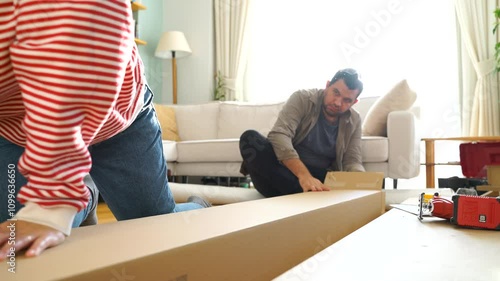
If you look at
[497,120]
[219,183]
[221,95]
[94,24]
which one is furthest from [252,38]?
[94,24]

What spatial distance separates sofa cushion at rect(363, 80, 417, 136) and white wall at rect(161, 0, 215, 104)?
1.99 m

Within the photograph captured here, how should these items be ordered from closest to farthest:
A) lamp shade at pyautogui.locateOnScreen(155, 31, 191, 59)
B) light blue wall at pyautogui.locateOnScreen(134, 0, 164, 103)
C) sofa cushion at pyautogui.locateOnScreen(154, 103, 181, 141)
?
sofa cushion at pyautogui.locateOnScreen(154, 103, 181, 141) → lamp shade at pyautogui.locateOnScreen(155, 31, 191, 59) → light blue wall at pyautogui.locateOnScreen(134, 0, 164, 103)

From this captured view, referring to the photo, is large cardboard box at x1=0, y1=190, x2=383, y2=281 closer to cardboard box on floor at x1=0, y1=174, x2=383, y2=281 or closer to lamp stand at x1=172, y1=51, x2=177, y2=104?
cardboard box on floor at x1=0, y1=174, x2=383, y2=281

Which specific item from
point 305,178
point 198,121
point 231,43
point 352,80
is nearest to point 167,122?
point 198,121

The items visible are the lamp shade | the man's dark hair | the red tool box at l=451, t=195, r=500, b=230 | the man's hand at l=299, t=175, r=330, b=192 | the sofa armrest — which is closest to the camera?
the red tool box at l=451, t=195, r=500, b=230

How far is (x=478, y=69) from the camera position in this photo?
126 inches

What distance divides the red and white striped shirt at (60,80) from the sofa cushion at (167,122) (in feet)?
10.1

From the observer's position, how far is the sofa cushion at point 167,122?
11.7 feet

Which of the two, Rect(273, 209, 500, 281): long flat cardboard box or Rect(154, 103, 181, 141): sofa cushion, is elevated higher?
Rect(154, 103, 181, 141): sofa cushion

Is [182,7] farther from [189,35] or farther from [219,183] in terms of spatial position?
[219,183]

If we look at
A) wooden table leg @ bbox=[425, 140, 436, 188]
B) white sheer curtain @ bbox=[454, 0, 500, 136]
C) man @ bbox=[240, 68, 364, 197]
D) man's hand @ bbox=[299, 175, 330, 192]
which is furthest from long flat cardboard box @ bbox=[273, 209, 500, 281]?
white sheer curtain @ bbox=[454, 0, 500, 136]

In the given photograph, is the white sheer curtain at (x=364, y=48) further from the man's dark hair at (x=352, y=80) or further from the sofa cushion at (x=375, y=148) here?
the man's dark hair at (x=352, y=80)

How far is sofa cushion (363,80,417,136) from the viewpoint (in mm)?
2541

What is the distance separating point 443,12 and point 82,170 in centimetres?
348
